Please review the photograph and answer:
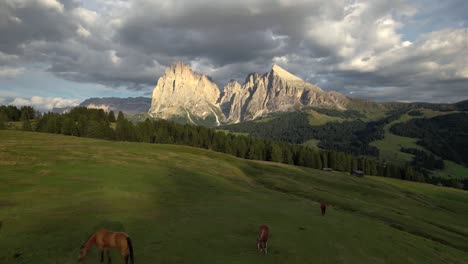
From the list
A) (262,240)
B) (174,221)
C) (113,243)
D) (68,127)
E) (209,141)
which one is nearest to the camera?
(113,243)

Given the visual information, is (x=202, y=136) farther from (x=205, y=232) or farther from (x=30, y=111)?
(x=205, y=232)

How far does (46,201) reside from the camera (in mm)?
33344

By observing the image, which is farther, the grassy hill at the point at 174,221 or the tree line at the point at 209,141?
the tree line at the point at 209,141

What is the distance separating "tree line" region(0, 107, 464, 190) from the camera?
159750 mm

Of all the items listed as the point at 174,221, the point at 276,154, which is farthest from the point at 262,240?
the point at 276,154

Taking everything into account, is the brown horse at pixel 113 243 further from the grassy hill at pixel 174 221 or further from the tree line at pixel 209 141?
the tree line at pixel 209 141

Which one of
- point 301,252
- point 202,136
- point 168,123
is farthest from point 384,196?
point 168,123

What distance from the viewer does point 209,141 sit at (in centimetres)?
18875

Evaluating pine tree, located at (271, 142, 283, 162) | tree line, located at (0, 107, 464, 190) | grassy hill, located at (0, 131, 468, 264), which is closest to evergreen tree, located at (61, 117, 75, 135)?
tree line, located at (0, 107, 464, 190)

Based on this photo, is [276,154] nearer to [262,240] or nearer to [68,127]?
[68,127]

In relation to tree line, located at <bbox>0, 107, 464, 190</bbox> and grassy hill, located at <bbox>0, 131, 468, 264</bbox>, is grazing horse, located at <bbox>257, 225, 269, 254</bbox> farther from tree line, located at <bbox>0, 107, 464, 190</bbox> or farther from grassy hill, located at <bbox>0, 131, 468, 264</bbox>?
tree line, located at <bbox>0, 107, 464, 190</bbox>

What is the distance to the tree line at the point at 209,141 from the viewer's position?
15975cm

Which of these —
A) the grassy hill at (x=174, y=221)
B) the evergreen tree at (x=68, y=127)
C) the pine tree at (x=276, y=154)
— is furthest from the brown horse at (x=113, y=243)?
the pine tree at (x=276, y=154)

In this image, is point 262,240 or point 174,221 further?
point 174,221
